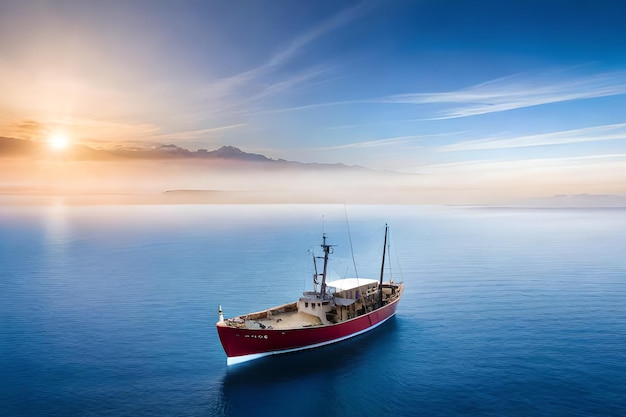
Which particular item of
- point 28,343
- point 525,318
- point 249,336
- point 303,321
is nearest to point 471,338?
point 525,318

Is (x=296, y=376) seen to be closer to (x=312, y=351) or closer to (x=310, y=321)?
(x=312, y=351)

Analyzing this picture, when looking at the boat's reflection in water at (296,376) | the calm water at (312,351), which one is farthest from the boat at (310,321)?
the calm water at (312,351)

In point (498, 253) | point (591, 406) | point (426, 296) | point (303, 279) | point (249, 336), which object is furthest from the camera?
point (498, 253)

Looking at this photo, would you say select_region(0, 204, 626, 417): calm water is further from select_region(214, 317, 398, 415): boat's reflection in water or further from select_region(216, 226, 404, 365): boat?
select_region(216, 226, 404, 365): boat

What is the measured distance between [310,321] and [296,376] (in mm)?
11545

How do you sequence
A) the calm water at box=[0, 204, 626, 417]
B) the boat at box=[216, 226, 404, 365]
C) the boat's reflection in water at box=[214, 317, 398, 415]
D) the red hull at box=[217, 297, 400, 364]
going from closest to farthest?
the calm water at box=[0, 204, 626, 417] < the boat's reflection in water at box=[214, 317, 398, 415] < the red hull at box=[217, 297, 400, 364] < the boat at box=[216, 226, 404, 365]

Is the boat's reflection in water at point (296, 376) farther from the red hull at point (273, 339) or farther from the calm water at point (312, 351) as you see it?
the red hull at point (273, 339)

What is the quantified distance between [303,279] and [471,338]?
163 feet

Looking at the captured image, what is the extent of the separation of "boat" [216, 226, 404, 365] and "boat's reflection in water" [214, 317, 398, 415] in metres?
1.40

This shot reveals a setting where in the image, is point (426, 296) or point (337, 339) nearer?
point (337, 339)

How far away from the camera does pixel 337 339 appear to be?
5991cm

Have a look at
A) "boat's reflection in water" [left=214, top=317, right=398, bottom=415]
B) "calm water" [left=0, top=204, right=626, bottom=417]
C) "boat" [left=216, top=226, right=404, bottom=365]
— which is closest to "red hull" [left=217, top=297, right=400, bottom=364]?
"boat" [left=216, top=226, right=404, bottom=365]

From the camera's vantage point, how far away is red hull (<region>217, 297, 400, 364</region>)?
52.2m

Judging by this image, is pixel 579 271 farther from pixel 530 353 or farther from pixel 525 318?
pixel 530 353
